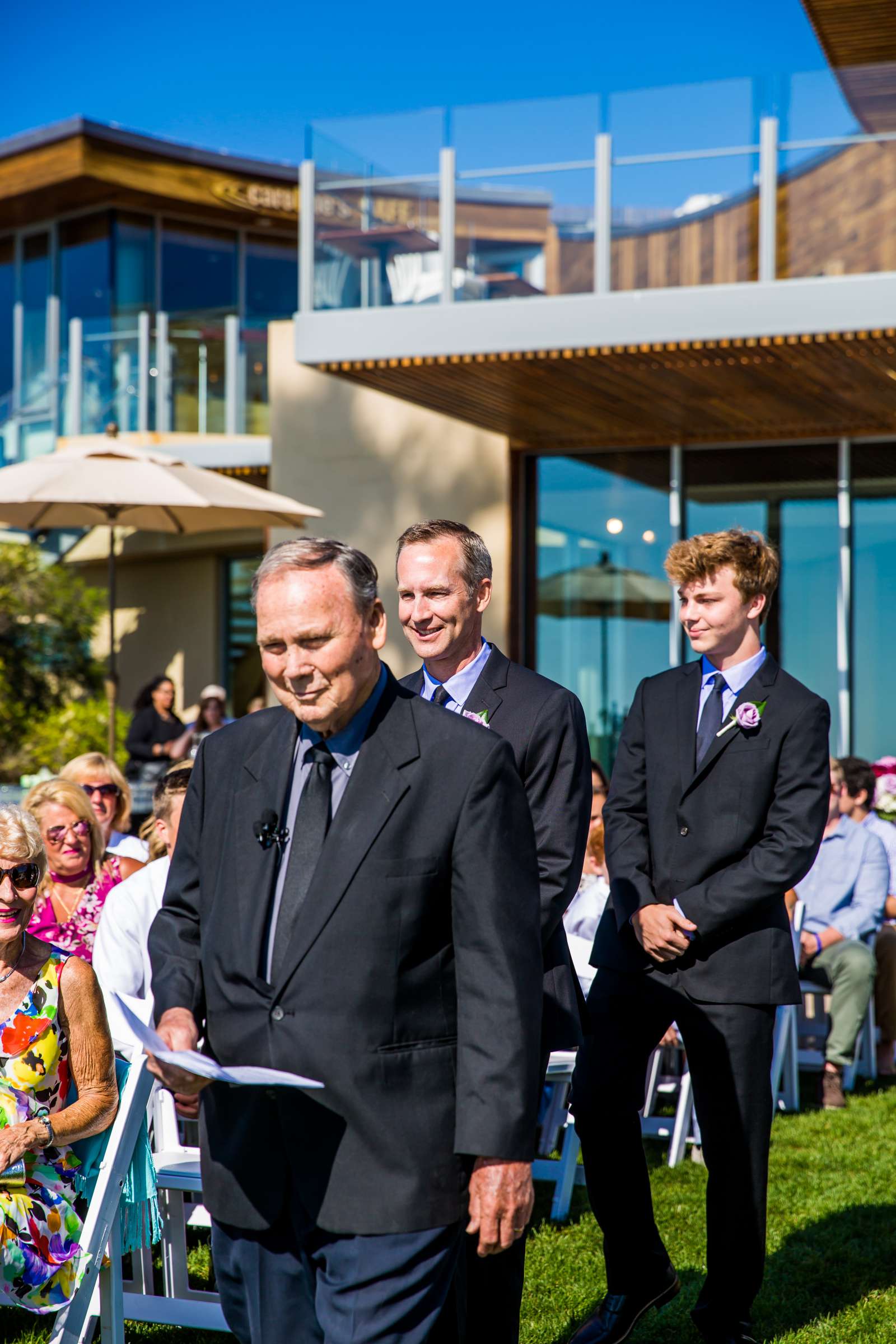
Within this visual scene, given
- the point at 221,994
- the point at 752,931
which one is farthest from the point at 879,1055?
the point at 221,994

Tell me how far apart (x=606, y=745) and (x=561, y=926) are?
9551 mm

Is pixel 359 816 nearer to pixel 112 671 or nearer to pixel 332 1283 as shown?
pixel 332 1283

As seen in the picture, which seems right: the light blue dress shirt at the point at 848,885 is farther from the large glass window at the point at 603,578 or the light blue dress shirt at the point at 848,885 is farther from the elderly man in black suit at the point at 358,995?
the elderly man in black suit at the point at 358,995

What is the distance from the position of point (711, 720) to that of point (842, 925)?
154 inches

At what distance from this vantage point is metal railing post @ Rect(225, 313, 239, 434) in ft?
50.1

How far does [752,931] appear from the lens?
384 cm

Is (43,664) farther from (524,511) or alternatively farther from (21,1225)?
(21,1225)

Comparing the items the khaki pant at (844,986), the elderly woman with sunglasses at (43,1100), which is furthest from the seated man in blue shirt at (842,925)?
the elderly woman with sunglasses at (43,1100)

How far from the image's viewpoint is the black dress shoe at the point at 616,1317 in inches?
151

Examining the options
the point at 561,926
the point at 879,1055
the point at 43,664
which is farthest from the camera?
the point at 43,664

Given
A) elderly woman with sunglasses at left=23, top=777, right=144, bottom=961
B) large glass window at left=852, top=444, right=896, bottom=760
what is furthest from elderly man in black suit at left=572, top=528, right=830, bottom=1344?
large glass window at left=852, top=444, right=896, bottom=760

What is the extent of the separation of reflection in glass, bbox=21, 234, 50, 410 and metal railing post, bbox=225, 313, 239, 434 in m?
5.10

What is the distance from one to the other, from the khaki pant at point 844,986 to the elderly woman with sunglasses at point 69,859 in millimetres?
3550

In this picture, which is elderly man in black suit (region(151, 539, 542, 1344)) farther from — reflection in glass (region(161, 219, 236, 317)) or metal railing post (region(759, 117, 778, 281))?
reflection in glass (region(161, 219, 236, 317))
